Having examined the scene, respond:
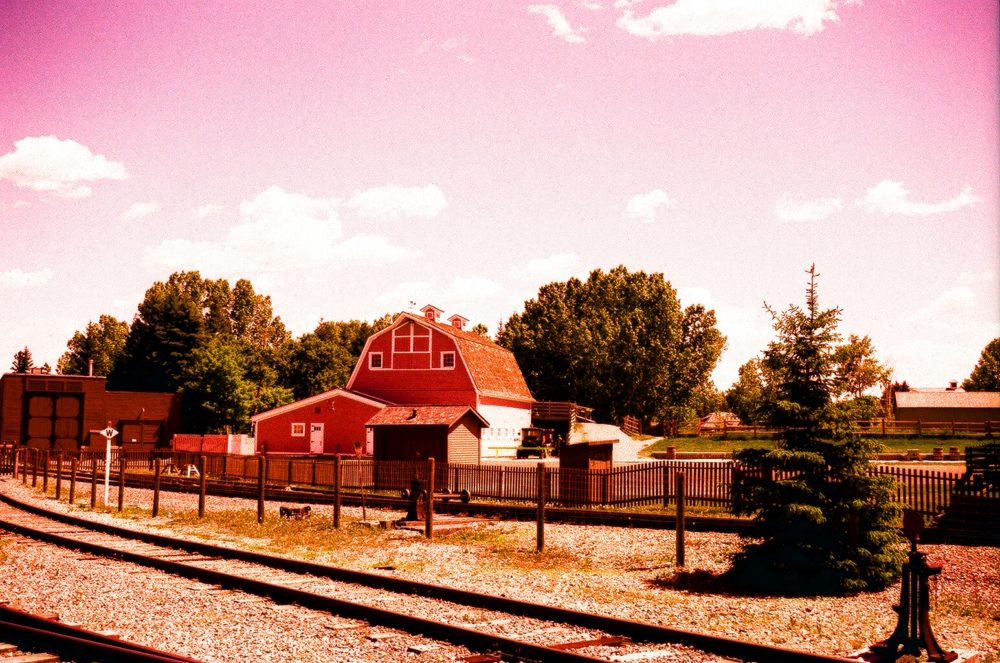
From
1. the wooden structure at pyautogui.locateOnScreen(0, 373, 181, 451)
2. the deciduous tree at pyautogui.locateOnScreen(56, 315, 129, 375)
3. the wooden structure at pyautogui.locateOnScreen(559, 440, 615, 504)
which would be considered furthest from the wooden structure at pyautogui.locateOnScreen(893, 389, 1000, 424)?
the deciduous tree at pyautogui.locateOnScreen(56, 315, 129, 375)

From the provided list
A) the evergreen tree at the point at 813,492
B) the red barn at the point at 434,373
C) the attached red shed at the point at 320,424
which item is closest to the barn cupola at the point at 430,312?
the red barn at the point at 434,373

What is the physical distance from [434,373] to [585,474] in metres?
26.6

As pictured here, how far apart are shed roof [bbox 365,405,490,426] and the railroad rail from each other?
89.5 feet

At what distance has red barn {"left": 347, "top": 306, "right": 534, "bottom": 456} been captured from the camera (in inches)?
1934

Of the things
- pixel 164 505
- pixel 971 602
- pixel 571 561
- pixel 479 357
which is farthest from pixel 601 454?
pixel 479 357

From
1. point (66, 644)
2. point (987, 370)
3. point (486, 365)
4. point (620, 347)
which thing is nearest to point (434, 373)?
point (486, 365)

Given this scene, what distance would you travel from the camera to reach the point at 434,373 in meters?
50.0

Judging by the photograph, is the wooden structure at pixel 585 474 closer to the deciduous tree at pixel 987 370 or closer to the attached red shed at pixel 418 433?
the attached red shed at pixel 418 433

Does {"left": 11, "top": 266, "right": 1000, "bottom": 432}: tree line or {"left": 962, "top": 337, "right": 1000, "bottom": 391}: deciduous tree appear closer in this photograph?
{"left": 11, "top": 266, "right": 1000, "bottom": 432}: tree line

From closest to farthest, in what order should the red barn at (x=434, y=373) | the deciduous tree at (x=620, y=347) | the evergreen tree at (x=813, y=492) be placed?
the evergreen tree at (x=813, y=492) → the red barn at (x=434, y=373) → the deciduous tree at (x=620, y=347)

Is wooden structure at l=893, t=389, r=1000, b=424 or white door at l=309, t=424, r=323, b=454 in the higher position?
wooden structure at l=893, t=389, r=1000, b=424

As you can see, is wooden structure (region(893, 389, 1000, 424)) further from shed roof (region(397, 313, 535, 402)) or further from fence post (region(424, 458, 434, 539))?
fence post (region(424, 458, 434, 539))

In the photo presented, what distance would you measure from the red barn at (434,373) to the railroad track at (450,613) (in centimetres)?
3299

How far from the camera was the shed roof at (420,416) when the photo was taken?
120 ft
